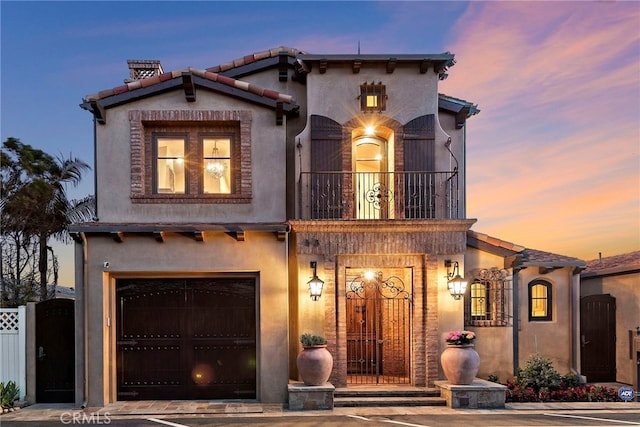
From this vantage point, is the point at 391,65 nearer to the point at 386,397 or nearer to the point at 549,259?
the point at 549,259

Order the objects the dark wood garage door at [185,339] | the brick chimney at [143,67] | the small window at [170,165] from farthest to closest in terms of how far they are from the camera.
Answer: the brick chimney at [143,67], the small window at [170,165], the dark wood garage door at [185,339]

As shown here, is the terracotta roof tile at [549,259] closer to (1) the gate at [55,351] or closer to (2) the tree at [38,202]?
(1) the gate at [55,351]

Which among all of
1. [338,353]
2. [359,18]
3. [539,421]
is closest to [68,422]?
[338,353]

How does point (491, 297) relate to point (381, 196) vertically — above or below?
below

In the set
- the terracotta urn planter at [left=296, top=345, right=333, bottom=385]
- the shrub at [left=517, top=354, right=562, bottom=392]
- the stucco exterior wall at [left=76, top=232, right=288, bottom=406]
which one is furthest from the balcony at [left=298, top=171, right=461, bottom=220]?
the shrub at [left=517, top=354, right=562, bottom=392]

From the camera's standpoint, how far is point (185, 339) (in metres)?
11.0

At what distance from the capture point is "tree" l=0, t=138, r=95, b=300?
16578 mm

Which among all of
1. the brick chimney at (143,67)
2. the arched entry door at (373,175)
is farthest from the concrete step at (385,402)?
the brick chimney at (143,67)

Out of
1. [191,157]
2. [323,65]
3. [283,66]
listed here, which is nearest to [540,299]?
[323,65]

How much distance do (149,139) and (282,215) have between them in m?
3.64

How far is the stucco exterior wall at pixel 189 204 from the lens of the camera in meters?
11.1

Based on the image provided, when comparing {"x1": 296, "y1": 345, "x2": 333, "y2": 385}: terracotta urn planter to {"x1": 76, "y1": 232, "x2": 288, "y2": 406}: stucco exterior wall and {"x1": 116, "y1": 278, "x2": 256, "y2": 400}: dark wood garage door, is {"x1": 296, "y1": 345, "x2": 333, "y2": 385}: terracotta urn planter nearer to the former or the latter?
{"x1": 76, "y1": 232, "x2": 288, "y2": 406}: stucco exterior wall

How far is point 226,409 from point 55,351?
14.0ft

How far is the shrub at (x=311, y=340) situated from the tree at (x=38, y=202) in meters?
10.4
